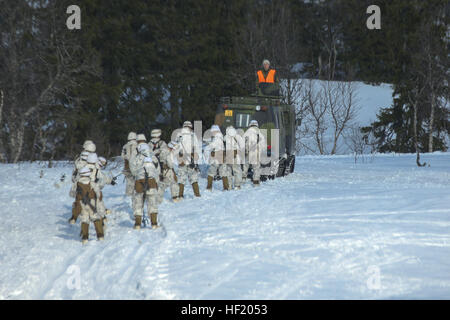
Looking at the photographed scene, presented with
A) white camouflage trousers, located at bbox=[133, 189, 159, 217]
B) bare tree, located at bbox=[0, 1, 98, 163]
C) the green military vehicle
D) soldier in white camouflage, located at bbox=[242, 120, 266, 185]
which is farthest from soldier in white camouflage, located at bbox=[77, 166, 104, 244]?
bare tree, located at bbox=[0, 1, 98, 163]

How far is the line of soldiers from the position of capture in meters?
8.49

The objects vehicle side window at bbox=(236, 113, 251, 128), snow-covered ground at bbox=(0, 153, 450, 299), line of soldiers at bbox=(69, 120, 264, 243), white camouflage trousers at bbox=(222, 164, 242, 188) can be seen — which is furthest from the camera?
vehicle side window at bbox=(236, 113, 251, 128)

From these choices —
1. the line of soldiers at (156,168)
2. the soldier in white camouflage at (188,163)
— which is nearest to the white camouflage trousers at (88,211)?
the line of soldiers at (156,168)

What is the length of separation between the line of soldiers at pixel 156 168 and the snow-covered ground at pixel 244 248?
17.3 inches

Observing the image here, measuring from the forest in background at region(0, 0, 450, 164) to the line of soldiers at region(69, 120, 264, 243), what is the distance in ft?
36.3

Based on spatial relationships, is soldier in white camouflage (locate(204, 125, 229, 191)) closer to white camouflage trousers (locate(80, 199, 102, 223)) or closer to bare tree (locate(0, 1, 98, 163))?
white camouflage trousers (locate(80, 199, 102, 223))

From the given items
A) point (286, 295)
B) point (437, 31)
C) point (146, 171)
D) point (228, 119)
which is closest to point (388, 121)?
point (437, 31)

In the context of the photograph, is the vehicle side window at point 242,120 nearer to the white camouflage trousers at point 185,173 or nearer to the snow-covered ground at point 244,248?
the snow-covered ground at point 244,248

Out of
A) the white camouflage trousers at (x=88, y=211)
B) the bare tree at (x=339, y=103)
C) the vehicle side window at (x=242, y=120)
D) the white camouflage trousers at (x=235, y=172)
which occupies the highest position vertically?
the bare tree at (x=339, y=103)

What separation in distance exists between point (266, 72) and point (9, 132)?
40.2ft

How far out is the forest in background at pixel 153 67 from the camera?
23828mm

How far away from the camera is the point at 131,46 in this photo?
3111 cm

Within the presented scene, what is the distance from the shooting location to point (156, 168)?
9.44 m

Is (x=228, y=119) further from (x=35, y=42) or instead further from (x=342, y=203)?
(x=35, y=42)
